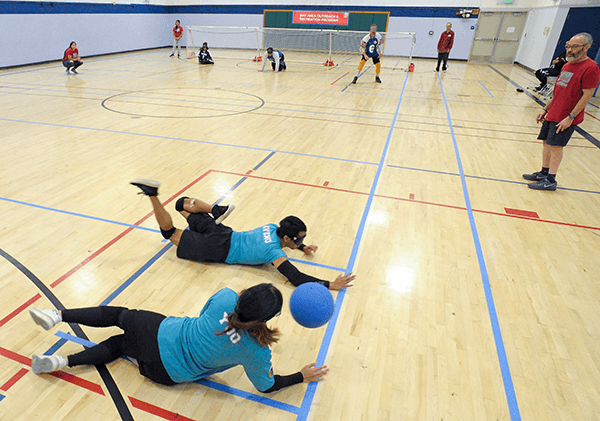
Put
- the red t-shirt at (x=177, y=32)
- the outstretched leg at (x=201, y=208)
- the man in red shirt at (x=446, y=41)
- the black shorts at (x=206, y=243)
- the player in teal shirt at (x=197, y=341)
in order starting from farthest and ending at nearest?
the red t-shirt at (x=177, y=32), the man in red shirt at (x=446, y=41), the outstretched leg at (x=201, y=208), the black shorts at (x=206, y=243), the player in teal shirt at (x=197, y=341)

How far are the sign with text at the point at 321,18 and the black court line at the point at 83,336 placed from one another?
23422mm

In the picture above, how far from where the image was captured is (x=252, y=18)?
24.9 m

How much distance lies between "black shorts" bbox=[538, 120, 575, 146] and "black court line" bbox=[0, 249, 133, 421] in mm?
6623

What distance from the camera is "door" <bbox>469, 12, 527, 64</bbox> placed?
833 inches

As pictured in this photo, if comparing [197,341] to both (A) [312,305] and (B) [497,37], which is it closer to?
(A) [312,305]

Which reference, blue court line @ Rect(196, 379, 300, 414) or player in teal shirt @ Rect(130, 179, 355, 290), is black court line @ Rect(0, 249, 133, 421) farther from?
player in teal shirt @ Rect(130, 179, 355, 290)

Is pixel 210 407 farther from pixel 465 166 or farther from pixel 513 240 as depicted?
pixel 465 166

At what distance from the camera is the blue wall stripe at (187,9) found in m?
16.0

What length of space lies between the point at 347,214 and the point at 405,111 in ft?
22.2

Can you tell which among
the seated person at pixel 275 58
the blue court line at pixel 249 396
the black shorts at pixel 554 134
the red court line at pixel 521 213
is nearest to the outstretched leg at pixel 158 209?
the blue court line at pixel 249 396

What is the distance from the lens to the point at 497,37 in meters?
21.6

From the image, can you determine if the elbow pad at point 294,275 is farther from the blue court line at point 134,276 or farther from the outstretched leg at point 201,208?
the blue court line at point 134,276

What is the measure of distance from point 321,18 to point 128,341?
2473 cm

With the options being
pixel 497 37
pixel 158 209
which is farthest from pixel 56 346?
pixel 497 37
